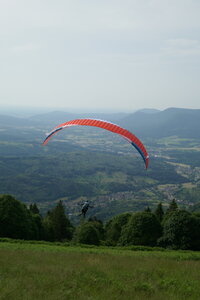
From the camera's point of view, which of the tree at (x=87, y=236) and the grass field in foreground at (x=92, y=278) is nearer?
the grass field in foreground at (x=92, y=278)

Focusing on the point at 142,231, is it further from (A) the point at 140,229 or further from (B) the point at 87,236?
(B) the point at 87,236

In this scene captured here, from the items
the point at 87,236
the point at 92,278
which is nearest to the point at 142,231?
the point at 87,236

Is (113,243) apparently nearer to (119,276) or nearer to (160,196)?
(119,276)

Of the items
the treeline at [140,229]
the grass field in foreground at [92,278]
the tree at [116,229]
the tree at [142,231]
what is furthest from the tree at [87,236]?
the grass field in foreground at [92,278]

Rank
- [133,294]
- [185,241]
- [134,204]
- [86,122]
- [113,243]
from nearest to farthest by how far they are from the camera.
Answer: [133,294] → [86,122] → [185,241] → [113,243] → [134,204]

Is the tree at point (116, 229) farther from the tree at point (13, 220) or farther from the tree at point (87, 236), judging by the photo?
the tree at point (13, 220)

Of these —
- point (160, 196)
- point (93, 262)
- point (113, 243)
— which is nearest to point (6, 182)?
point (160, 196)

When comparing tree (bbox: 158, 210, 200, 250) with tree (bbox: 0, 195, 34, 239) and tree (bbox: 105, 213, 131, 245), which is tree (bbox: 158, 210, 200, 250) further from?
tree (bbox: 0, 195, 34, 239)
